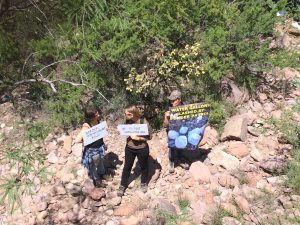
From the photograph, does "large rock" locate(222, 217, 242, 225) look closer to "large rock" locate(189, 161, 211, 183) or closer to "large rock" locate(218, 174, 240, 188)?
"large rock" locate(218, 174, 240, 188)

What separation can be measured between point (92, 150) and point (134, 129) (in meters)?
0.73

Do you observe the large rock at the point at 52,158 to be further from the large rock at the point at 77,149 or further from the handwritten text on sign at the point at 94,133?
the handwritten text on sign at the point at 94,133

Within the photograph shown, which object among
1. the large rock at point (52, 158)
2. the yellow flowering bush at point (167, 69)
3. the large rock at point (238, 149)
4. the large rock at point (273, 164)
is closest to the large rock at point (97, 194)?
the large rock at point (52, 158)

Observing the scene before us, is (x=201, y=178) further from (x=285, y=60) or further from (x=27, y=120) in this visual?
(x=27, y=120)

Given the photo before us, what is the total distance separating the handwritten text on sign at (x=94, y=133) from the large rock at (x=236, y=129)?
1.92 meters

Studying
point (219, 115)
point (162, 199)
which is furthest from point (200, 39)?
point (162, 199)

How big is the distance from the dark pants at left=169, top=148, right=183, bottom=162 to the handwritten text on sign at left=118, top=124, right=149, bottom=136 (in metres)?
0.84

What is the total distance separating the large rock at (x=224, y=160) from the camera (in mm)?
5457

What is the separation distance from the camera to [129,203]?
5199 mm

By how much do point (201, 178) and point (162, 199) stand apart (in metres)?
0.64

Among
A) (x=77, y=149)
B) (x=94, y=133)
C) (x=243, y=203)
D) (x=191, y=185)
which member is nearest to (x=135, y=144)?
(x=94, y=133)

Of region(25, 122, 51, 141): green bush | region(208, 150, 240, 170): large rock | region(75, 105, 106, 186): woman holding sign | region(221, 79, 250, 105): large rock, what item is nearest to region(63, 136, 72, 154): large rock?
region(25, 122, 51, 141): green bush

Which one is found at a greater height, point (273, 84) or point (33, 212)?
point (273, 84)

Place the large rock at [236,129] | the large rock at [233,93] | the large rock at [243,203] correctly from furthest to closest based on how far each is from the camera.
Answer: the large rock at [233,93]
the large rock at [236,129]
the large rock at [243,203]
